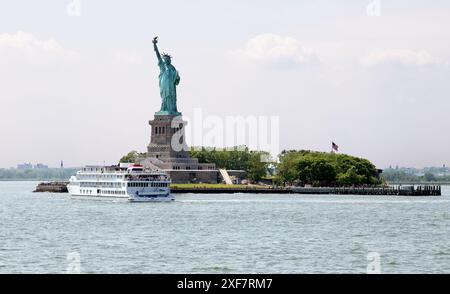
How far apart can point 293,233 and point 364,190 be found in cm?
8886

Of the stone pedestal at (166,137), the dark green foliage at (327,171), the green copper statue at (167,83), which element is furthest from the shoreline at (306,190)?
the green copper statue at (167,83)

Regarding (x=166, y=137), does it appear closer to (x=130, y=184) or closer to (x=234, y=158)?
(x=234, y=158)

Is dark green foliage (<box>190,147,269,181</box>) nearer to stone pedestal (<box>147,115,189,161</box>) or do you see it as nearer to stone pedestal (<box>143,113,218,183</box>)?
stone pedestal (<box>143,113,218,183</box>)

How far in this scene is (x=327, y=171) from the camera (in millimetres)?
161625

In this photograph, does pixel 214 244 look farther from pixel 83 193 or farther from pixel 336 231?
pixel 83 193

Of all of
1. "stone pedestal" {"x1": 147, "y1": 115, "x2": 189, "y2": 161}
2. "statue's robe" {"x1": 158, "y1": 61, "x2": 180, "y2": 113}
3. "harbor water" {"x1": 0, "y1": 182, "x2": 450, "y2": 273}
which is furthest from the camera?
"statue's robe" {"x1": 158, "y1": 61, "x2": 180, "y2": 113}

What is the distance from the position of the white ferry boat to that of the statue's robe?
3963 centimetres

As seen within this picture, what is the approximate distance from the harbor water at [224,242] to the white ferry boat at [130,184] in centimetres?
2114

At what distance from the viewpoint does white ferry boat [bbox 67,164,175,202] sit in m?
108

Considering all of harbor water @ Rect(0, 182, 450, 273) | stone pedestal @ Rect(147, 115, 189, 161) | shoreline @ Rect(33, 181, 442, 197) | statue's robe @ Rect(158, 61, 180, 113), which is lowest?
harbor water @ Rect(0, 182, 450, 273)

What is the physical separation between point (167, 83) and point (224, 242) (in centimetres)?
10516

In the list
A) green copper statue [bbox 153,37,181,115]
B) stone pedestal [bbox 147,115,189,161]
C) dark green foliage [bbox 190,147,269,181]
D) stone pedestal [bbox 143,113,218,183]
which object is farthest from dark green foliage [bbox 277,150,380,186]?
green copper statue [bbox 153,37,181,115]

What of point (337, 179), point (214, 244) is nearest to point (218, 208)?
point (214, 244)

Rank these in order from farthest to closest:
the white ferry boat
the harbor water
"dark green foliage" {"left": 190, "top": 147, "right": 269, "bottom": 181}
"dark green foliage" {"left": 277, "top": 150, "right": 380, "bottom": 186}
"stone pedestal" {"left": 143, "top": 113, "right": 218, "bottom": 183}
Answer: "dark green foliage" {"left": 190, "top": 147, "right": 269, "bottom": 181}
"dark green foliage" {"left": 277, "top": 150, "right": 380, "bottom": 186}
"stone pedestal" {"left": 143, "top": 113, "right": 218, "bottom": 183}
the white ferry boat
the harbor water
